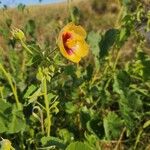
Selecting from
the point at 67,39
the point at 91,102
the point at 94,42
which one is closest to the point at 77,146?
the point at 67,39

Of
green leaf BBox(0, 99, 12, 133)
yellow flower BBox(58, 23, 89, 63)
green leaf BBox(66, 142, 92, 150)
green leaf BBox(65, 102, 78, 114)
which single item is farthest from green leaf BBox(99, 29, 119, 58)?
green leaf BBox(66, 142, 92, 150)

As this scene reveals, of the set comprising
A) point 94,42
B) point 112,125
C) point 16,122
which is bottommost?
point 112,125

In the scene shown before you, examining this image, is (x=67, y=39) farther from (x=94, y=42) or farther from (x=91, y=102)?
(x=91, y=102)

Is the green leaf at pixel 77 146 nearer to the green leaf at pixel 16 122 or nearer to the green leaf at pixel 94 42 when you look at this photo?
the green leaf at pixel 16 122

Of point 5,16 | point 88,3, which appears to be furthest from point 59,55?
point 88,3

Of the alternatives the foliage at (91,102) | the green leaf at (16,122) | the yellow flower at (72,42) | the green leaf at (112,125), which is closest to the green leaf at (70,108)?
the foliage at (91,102)

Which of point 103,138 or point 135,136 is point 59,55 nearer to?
point 103,138
